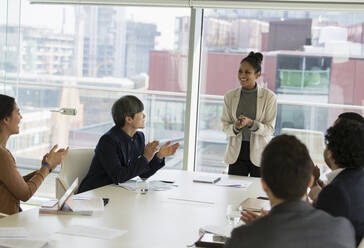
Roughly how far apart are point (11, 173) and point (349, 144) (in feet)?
5.20

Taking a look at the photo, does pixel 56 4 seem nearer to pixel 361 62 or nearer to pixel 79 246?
pixel 361 62

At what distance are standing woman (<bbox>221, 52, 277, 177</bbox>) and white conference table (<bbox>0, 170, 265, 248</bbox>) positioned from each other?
0.98m

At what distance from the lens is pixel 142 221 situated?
2.43 metres

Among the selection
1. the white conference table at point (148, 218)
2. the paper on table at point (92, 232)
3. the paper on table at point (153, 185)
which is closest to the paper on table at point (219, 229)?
the white conference table at point (148, 218)

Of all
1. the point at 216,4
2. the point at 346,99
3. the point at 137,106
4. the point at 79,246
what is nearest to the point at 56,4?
the point at 216,4

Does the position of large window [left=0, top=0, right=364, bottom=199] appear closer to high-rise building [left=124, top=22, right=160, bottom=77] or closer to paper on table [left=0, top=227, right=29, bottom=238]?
high-rise building [left=124, top=22, right=160, bottom=77]

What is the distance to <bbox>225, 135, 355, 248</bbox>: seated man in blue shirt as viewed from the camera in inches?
60.5

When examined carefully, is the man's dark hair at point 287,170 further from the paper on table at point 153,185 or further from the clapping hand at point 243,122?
the clapping hand at point 243,122

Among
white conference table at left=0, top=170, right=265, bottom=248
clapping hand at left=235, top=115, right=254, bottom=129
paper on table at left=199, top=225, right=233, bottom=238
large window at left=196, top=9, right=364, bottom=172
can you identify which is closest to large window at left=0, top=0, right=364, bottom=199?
large window at left=196, top=9, right=364, bottom=172

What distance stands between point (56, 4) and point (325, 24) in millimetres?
2436

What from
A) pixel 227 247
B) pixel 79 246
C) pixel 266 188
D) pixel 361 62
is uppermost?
pixel 361 62

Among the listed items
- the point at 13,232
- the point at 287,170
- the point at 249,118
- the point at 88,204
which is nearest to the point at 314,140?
the point at 249,118

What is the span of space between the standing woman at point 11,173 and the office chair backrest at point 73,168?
0.21 metres

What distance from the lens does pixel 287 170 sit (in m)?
1.60
